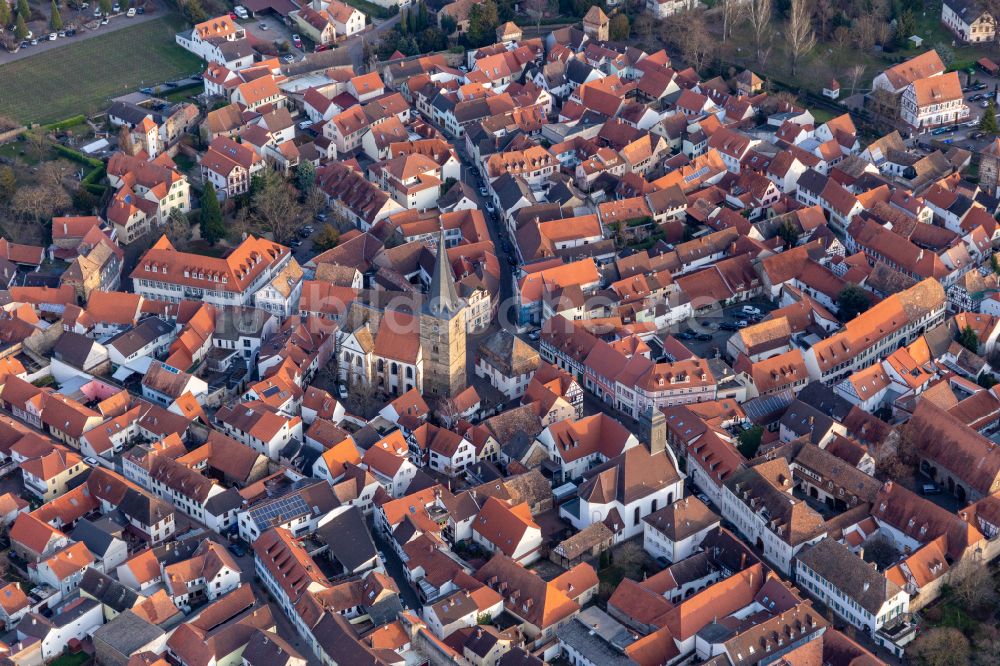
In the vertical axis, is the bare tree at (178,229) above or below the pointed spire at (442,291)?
below

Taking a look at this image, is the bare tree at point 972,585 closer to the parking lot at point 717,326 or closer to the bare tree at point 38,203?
the parking lot at point 717,326

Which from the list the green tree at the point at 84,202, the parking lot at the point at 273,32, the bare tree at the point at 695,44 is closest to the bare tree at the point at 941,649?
the green tree at the point at 84,202

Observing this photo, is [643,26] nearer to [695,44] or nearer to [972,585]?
[695,44]

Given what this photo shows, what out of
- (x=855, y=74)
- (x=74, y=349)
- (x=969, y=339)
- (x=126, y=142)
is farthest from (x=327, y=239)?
(x=855, y=74)

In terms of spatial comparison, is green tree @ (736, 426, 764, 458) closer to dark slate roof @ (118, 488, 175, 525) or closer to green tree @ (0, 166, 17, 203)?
dark slate roof @ (118, 488, 175, 525)

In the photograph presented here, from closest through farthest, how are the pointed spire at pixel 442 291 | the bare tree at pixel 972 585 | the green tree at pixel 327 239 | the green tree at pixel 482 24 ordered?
the bare tree at pixel 972 585 → the pointed spire at pixel 442 291 → the green tree at pixel 327 239 → the green tree at pixel 482 24

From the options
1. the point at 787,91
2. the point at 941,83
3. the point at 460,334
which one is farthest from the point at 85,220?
the point at 941,83

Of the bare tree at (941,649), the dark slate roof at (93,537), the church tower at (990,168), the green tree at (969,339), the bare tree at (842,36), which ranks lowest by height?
the bare tree at (941,649)

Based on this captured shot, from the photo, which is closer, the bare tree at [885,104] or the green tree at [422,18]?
the bare tree at [885,104]
